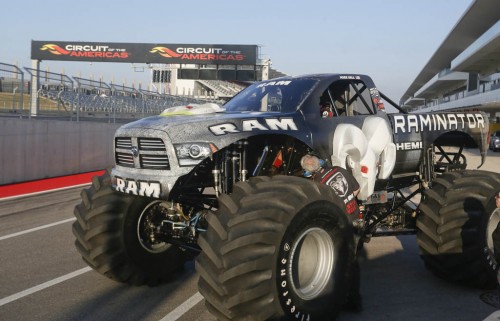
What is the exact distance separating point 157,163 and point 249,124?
0.86 meters

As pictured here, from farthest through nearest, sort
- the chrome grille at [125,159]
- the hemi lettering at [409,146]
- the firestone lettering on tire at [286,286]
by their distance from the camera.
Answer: the hemi lettering at [409,146] → the chrome grille at [125,159] → the firestone lettering on tire at [286,286]

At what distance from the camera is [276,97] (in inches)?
208

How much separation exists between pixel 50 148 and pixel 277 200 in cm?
1410

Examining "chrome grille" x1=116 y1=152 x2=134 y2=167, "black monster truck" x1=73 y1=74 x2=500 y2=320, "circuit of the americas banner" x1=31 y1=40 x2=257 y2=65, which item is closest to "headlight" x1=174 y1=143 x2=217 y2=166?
"black monster truck" x1=73 y1=74 x2=500 y2=320

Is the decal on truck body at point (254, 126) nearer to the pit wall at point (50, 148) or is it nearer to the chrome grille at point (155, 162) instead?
the chrome grille at point (155, 162)

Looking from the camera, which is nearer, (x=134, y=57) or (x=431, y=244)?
(x=431, y=244)

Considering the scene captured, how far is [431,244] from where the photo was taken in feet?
17.6

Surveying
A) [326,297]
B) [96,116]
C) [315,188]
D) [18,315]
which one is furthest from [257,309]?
[96,116]

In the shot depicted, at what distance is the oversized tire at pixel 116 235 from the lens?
16.5 ft

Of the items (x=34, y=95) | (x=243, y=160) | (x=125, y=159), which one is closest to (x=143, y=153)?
(x=125, y=159)

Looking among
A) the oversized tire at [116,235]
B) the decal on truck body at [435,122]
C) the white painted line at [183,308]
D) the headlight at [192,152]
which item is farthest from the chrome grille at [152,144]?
the decal on truck body at [435,122]

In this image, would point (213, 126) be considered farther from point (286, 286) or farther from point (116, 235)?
point (116, 235)

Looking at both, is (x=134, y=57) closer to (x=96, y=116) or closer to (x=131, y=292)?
(x=96, y=116)

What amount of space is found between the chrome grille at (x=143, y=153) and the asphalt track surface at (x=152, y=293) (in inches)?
53.9
